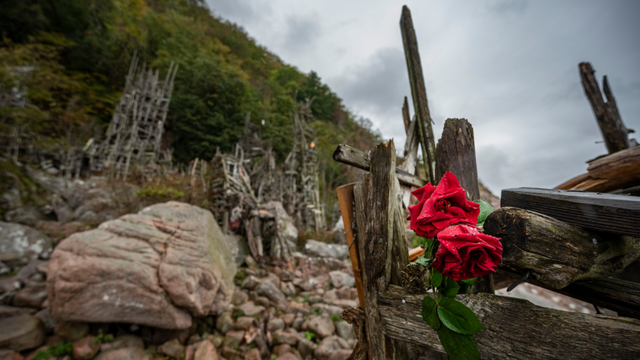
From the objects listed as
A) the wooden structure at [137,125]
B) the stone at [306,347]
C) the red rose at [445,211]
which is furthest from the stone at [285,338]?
the wooden structure at [137,125]

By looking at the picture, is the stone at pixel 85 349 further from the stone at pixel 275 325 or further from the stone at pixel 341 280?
the stone at pixel 341 280

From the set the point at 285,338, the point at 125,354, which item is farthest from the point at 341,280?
the point at 125,354

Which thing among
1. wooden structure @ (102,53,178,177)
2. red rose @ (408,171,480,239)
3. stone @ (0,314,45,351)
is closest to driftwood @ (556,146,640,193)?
red rose @ (408,171,480,239)

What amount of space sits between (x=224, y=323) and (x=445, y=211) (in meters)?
4.05

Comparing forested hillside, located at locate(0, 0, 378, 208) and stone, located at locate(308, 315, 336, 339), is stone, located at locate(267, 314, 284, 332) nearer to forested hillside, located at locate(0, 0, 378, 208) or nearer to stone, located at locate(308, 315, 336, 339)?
stone, located at locate(308, 315, 336, 339)

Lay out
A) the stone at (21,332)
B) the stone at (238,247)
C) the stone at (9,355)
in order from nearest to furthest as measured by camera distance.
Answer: the stone at (9,355), the stone at (21,332), the stone at (238,247)

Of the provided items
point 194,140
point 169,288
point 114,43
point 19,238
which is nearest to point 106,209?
point 19,238

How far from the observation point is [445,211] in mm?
906

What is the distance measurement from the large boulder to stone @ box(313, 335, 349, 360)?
5.63 feet

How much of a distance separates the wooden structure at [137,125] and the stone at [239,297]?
399 inches

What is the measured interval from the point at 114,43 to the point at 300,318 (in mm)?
22445

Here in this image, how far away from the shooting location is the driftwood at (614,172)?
2.13 m

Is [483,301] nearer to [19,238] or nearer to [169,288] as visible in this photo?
[169,288]

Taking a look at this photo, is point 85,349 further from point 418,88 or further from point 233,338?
point 418,88
